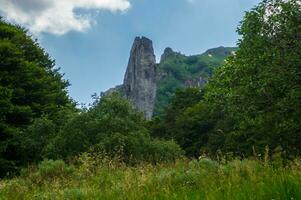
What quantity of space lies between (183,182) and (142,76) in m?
166

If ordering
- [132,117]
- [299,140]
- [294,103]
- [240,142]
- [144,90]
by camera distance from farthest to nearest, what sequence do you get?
1. [144,90]
2. [240,142]
3. [132,117]
4. [299,140]
5. [294,103]

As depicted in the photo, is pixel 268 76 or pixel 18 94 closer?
pixel 268 76

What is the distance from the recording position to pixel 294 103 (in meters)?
25.3

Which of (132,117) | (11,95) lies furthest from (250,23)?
(11,95)

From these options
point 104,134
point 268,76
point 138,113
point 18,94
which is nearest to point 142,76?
point 18,94

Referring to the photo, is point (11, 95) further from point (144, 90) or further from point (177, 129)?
point (144, 90)

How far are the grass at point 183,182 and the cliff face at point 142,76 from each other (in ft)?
493

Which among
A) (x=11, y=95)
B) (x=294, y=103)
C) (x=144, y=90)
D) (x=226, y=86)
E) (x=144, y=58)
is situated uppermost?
(x=144, y=58)

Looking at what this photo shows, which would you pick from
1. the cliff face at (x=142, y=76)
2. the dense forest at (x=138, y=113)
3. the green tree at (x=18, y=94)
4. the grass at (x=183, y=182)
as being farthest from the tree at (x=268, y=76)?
the cliff face at (x=142, y=76)

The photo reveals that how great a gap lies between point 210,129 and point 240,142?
59.1ft

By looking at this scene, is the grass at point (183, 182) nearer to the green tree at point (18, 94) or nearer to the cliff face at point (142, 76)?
the green tree at point (18, 94)

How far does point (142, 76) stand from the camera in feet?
574

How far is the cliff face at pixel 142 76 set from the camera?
550ft

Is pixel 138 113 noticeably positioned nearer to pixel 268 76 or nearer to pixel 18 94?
pixel 268 76
